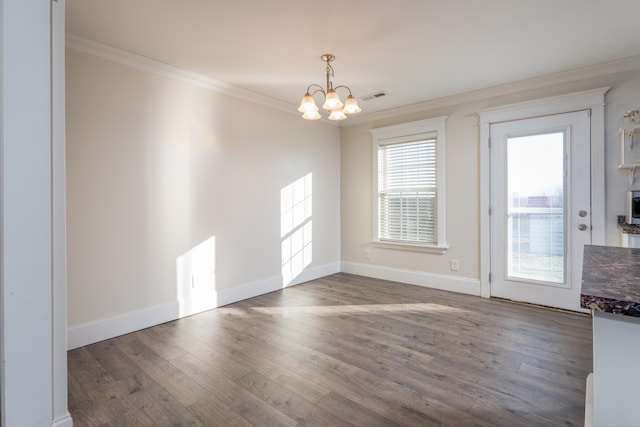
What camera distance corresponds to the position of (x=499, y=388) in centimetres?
200

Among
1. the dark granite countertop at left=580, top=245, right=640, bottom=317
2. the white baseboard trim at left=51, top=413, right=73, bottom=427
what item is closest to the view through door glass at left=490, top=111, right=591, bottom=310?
the dark granite countertop at left=580, top=245, right=640, bottom=317

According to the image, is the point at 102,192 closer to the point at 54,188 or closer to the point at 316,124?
the point at 54,188

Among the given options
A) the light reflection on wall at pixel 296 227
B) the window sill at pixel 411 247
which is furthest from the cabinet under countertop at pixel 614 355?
the light reflection on wall at pixel 296 227

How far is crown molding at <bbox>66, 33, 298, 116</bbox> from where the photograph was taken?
8.51 feet

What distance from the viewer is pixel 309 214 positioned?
189 inches

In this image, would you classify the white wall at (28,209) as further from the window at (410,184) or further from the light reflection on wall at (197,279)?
the window at (410,184)

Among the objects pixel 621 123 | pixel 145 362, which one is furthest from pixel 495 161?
pixel 145 362

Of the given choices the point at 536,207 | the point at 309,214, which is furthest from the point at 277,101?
the point at 536,207

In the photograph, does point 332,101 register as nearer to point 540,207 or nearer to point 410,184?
point 410,184

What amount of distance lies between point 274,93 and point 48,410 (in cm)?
350

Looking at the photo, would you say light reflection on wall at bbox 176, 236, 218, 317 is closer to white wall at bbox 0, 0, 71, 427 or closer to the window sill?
white wall at bbox 0, 0, 71, 427

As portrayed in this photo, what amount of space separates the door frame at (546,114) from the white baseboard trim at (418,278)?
6.6 inches

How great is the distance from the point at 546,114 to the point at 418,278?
8.14 ft

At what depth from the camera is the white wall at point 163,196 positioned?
8.64ft
